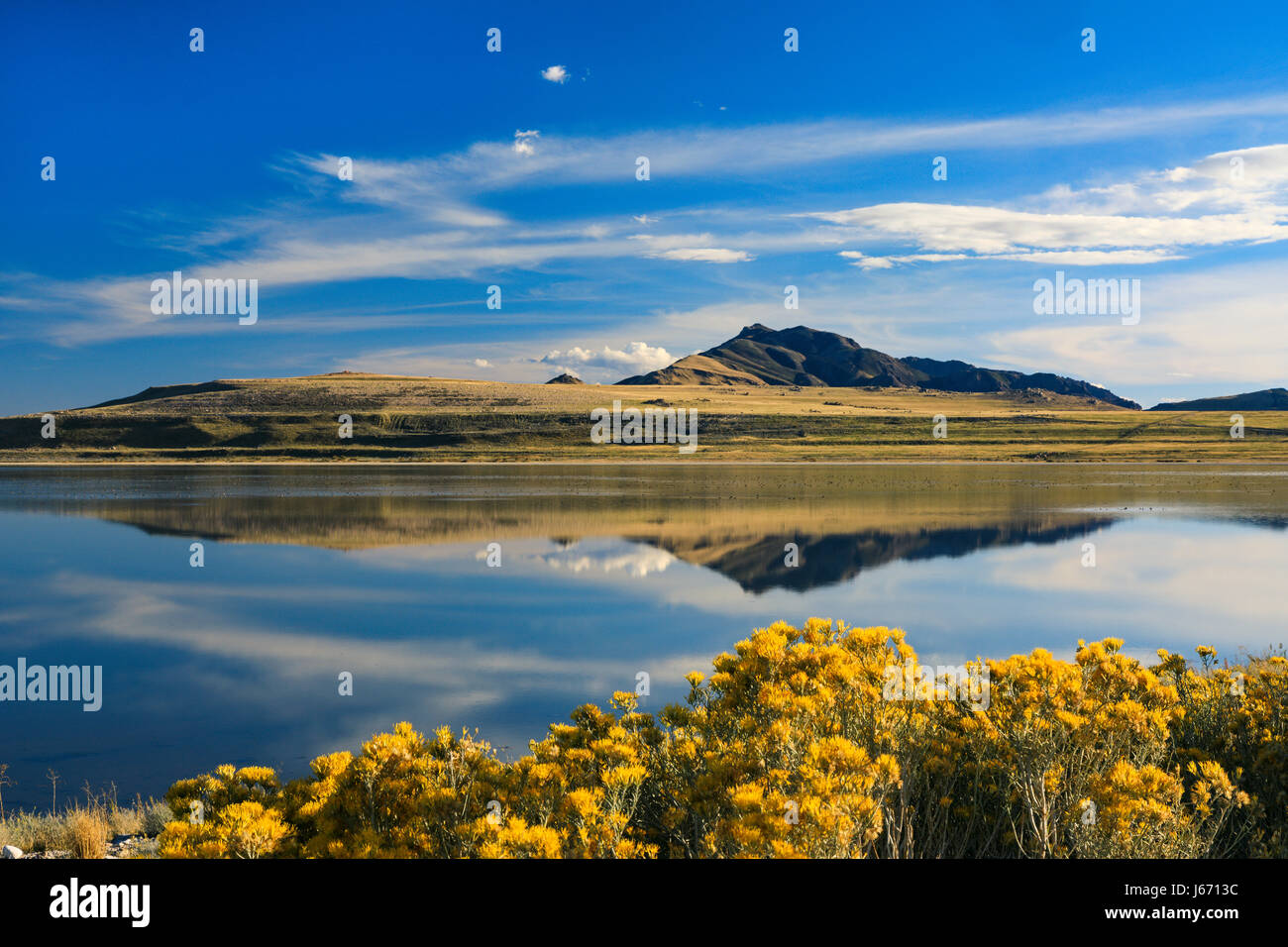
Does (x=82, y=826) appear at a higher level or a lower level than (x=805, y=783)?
lower

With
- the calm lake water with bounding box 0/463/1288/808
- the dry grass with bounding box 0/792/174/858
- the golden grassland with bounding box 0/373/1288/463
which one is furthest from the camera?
the golden grassland with bounding box 0/373/1288/463

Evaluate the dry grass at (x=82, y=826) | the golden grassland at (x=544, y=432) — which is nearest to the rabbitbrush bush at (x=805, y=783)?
the dry grass at (x=82, y=826)

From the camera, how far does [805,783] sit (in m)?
3.67

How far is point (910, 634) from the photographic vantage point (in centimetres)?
1330

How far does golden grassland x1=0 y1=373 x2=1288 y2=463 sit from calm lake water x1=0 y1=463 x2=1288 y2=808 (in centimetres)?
5690

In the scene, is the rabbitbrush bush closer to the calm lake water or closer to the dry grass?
the dry grass

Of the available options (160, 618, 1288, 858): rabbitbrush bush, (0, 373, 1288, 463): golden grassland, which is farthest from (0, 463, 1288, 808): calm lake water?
(0, 373, 1288, 463): golden grassland

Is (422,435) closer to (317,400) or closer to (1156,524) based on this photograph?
(317,400)

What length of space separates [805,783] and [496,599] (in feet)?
46.0

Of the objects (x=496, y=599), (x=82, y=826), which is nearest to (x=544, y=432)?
(x=496, y=599)

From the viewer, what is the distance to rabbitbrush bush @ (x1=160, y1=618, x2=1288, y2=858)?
3.71m

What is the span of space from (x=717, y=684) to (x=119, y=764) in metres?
7.34

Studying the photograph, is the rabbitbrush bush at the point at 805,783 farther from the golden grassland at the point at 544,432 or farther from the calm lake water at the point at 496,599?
the golden grassland at the point at 544,432

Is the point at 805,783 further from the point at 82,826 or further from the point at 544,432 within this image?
the point at 544,432
